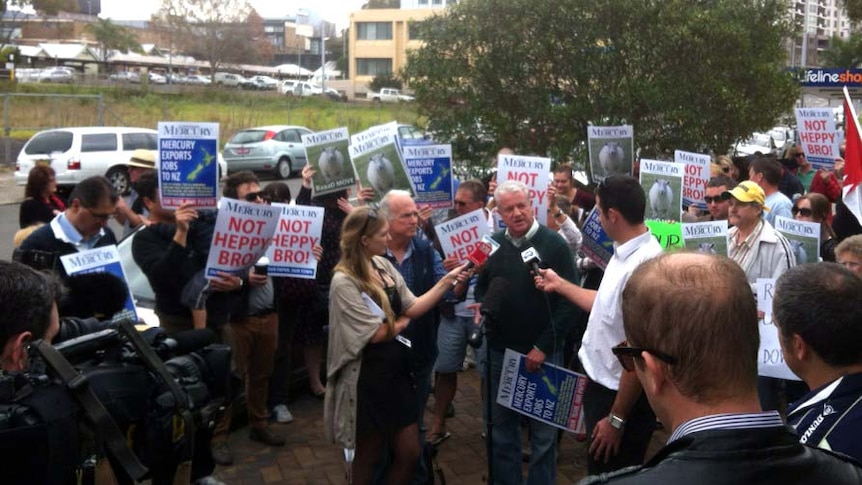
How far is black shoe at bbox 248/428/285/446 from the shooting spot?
6393 mm

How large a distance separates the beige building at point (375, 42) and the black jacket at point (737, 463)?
78.4m

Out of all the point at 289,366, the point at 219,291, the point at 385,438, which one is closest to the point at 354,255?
the point at 385,438

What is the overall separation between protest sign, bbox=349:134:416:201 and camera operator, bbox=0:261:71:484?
458 centimetres

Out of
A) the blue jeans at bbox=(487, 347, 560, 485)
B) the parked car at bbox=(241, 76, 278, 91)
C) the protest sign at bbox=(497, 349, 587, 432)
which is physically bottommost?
the blue jeans at bbox=(487, 347, 560, 485)

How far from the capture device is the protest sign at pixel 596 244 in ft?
18.6

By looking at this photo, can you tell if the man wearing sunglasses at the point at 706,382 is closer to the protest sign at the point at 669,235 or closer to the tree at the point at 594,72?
the protest sign at the point at 669,235

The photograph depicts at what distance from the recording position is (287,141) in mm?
27625

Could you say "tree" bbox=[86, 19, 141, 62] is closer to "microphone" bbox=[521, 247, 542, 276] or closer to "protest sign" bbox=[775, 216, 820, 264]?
"protest sign" bbox=[775, 216, 820, 264]

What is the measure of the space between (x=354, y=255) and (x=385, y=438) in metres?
1.01

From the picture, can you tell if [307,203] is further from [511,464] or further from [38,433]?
[38,433]

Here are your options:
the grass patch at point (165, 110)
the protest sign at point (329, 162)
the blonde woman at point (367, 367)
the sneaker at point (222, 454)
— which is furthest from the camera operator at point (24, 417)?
the grass patch at point (165, 110)

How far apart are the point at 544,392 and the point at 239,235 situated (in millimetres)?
2163

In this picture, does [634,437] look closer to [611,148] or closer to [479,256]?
[479,256]

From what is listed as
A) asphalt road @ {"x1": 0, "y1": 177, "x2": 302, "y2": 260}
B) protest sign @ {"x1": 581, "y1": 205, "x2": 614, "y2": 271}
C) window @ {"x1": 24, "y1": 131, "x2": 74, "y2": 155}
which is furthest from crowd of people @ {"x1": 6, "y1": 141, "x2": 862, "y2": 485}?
window @ {"x1": 24, "y1": 131, "x2": 74, "y2": 155}
